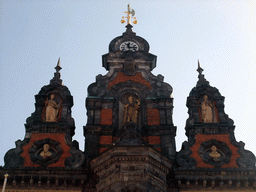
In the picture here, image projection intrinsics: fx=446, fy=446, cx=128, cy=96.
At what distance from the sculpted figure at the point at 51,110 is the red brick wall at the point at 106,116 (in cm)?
224

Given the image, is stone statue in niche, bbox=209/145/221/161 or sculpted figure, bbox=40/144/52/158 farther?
stone statue in niche, bbox=209/145/221/161

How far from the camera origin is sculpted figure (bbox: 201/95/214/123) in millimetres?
21906

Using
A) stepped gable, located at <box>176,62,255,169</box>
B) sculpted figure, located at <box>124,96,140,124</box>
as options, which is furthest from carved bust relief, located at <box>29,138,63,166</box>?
stepped gable, located at <box>176,62,255,169</box>

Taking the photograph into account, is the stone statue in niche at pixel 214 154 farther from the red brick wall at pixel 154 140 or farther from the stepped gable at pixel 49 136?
the stepped gable at pixel 49 136

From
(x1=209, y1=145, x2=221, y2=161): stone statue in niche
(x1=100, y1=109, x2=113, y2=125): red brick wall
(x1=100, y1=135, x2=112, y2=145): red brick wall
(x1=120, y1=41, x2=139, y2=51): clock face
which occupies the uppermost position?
(x1=120, y1=41, x2=139, y2=51): clock face

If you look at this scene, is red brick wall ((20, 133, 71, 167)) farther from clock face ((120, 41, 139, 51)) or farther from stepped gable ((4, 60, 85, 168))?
clock face ((120, 41, 139, 51))

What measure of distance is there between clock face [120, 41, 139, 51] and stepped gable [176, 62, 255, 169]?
484cm

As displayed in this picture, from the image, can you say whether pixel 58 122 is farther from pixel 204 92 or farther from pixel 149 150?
pixel 204 92

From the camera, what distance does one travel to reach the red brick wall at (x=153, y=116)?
2192 cm

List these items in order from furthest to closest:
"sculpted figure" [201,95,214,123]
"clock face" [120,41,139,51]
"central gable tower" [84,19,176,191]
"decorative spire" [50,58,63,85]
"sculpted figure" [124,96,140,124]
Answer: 1. "clock face" [120,41,139,51]
2. "decorative spire" [50,58,63,85]
3. "sculpted figure" [201,95,214,123]
4. "sculpted figure" [124,96,140,124]
5. "central gable tower" [84,19,176,191]

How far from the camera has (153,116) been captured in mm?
22188

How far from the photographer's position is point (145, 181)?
1700 centimetres

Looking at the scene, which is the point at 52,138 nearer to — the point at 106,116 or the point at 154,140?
the point at 106,116

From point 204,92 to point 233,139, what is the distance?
10.6 ft
